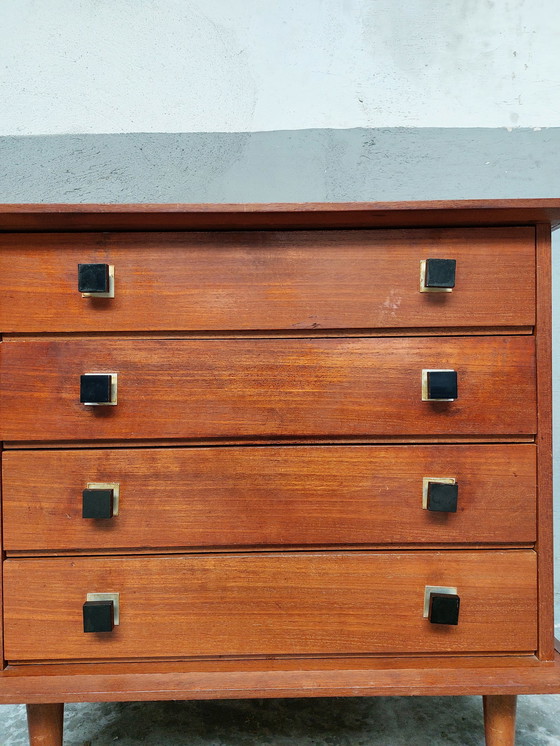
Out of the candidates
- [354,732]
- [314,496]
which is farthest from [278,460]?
[354,732]

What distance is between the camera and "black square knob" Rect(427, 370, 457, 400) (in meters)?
0.93

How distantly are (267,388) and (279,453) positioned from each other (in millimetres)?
128

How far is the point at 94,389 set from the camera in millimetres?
912

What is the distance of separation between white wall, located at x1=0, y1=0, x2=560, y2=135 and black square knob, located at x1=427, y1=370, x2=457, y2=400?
0.96 m

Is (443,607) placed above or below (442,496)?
below

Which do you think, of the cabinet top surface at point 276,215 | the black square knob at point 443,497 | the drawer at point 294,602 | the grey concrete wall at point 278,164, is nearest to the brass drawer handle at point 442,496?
the black square knob at point 443,497

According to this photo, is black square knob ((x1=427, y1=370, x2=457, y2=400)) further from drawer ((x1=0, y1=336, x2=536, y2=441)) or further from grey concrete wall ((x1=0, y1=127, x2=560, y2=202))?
grey concrete wall ((x1=0, y1=127, x2=560, y2=202))

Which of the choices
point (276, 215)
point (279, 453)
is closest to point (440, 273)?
point (276, 215)

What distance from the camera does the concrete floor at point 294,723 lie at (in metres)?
1.12

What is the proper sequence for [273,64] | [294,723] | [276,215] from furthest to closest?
[273,64] → [294,723] → [276,215]

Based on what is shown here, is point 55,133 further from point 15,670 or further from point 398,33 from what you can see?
point 15,670

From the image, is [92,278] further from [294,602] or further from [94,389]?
[294,602]

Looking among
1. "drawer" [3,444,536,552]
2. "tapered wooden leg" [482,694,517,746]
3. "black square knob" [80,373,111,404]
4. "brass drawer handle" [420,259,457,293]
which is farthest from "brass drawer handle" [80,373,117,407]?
"tapered wooden leg" [482,694,517,746]

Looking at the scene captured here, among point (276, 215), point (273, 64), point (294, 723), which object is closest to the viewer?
point (276, 215)
